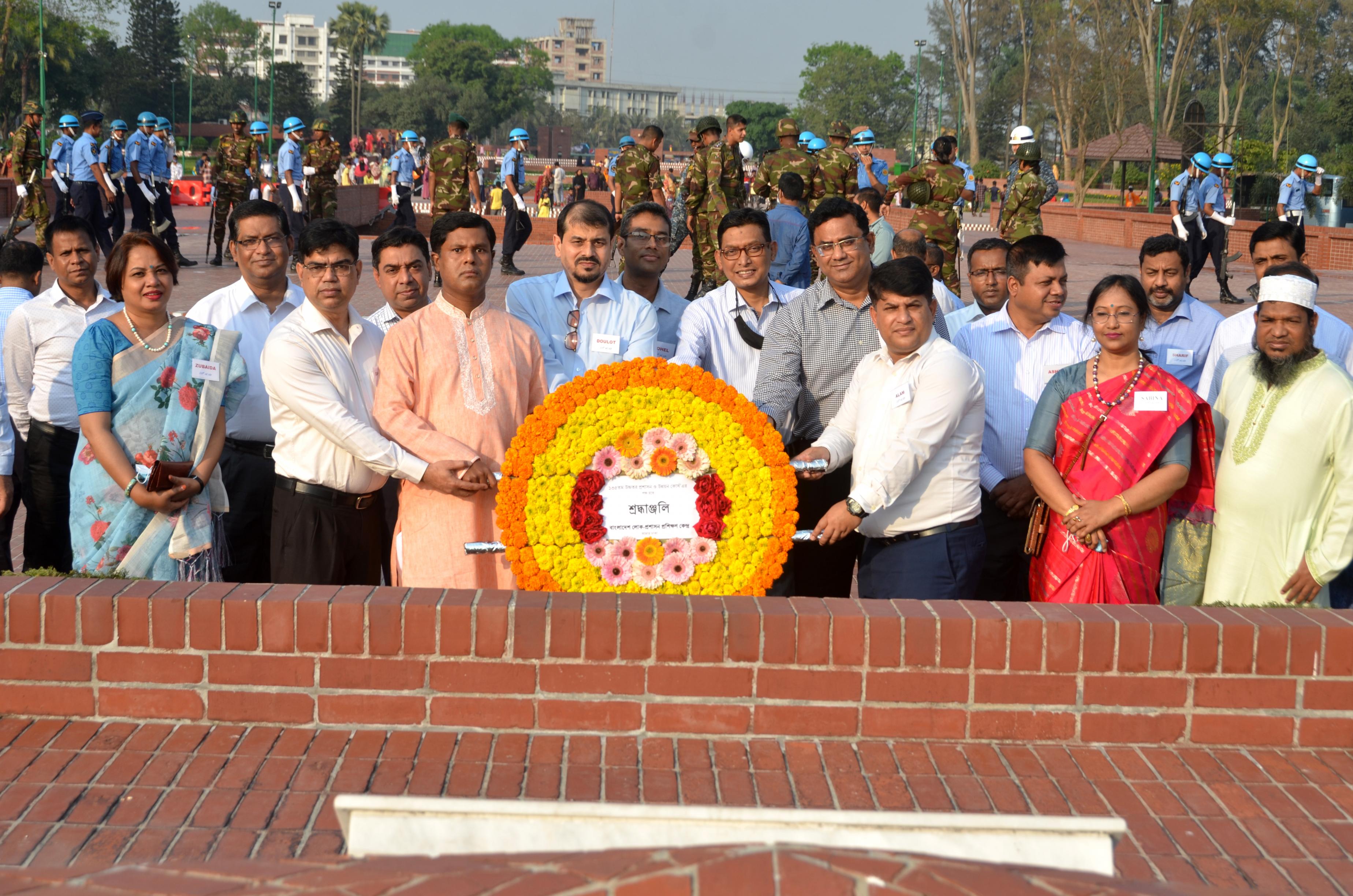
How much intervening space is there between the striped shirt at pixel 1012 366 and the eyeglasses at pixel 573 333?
1521 mm

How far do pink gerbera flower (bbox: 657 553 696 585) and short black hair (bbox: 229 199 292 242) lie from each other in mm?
2263

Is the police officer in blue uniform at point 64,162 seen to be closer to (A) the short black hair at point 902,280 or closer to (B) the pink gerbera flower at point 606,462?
(B) the pink gerbera flower at point 606,462

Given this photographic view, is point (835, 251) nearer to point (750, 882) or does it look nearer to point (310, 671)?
point (310, 671)

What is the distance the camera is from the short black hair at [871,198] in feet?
30.4

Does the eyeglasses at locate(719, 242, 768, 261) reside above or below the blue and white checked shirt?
above

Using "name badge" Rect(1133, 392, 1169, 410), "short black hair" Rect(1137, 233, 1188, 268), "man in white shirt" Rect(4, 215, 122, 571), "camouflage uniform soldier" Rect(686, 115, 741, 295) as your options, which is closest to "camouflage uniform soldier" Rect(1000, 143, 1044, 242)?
"camouflage uniform soldier" Rect(686, 115, 741, 295)

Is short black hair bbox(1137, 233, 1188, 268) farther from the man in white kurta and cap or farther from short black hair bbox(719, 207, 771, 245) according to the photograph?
short black hair bbox(719, 207, 771, 245)

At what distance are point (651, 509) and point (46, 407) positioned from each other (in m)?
2.65

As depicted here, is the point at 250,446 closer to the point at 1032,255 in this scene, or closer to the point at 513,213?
the point at 1032,255

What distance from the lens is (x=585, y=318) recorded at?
505 centimetres

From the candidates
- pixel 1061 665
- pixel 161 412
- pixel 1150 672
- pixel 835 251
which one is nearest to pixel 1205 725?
pixel 1150 672

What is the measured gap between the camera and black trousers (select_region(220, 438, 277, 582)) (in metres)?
4.93

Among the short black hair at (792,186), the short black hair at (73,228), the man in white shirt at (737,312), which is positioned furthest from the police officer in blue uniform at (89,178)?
the man in white shirt at (737,312)

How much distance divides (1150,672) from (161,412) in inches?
129
